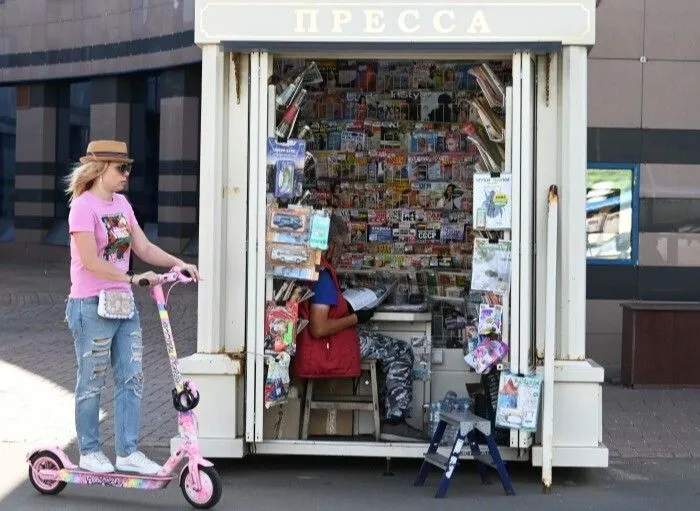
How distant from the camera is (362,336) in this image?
7895 millimetres

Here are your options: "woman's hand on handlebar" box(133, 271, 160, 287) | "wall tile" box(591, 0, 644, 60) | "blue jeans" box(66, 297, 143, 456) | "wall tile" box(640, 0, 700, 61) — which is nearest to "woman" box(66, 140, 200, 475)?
"blue jeans" box(66, 297, 143, 456)

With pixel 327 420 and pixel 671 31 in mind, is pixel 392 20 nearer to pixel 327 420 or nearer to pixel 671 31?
pixel 327 420

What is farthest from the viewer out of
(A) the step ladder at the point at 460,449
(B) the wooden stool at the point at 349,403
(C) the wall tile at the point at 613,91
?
(C) the wall tile at the point at 613,91

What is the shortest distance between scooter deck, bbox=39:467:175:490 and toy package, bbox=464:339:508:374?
6.17 feet

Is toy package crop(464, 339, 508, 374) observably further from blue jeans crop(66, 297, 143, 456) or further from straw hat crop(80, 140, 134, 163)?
straw hat crop(80, 140, 134, 163)

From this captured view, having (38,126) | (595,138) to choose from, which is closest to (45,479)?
(595,138)

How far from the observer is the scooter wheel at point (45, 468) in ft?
22.5

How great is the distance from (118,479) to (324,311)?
1.64 metres

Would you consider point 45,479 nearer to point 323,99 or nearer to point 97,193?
point 97,193

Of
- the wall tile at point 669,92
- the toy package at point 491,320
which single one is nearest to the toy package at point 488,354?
the toy package at point 491,320

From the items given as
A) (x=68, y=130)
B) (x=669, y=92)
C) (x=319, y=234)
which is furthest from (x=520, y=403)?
(x=68, y=130)

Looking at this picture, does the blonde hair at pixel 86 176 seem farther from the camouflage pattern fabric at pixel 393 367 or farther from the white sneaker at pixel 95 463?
the camouflage pattern fabric at pixel 393 367

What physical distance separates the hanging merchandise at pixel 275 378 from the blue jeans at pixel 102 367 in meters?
0.83

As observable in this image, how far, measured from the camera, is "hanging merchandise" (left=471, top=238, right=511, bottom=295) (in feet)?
24.0
